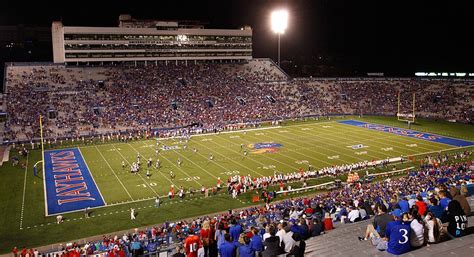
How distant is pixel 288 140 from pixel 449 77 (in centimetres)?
Result: 3812

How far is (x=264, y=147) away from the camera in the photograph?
119 ft

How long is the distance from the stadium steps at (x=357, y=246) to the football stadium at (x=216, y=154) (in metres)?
0.05

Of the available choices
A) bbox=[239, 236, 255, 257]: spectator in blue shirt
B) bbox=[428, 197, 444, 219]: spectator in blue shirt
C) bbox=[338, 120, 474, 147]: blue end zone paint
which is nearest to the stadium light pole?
bbox=[338, 120, 474, 147]: blue end zone paint

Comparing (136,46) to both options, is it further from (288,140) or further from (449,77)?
(449,77)

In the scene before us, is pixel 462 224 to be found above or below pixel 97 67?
below

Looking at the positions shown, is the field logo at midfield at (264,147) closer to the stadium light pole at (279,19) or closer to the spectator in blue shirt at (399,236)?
the stadium light pole at (279,19)

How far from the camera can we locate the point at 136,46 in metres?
62.4

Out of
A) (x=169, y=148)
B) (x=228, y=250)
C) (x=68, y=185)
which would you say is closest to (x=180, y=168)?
(x=169, y=148)

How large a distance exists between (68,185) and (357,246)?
22173mm

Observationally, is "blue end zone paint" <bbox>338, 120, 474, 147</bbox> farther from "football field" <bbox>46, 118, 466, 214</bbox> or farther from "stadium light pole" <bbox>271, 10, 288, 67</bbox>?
"stadium light pole" <bbox>271, 10, 288, 67</bbox>

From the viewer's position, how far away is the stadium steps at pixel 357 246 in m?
7.54

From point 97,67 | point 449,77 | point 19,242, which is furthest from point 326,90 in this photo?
point 19,242

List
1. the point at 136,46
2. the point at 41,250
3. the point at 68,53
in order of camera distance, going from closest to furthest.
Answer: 1. the point at 41,250
2. the point at 68,53
3. the point at 136,46

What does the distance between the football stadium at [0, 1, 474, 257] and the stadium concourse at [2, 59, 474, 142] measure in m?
0.26
